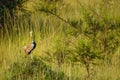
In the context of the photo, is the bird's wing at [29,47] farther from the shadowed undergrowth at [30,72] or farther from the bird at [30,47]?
the shadowed undergrowth at [30,72]

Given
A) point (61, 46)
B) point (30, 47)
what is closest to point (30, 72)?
point (30, 47)

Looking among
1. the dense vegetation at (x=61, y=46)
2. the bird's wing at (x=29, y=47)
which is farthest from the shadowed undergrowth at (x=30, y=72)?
the bird's wing at (x=29, y=47)

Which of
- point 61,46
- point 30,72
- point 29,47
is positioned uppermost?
point 29,47

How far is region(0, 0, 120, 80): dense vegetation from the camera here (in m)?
5.06

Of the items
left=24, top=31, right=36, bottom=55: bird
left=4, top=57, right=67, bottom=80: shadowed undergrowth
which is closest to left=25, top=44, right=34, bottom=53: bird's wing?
left=24, top=31, right=36, bottom=55: bird

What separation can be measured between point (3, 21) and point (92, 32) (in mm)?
1937

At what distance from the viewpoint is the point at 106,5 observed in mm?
6898

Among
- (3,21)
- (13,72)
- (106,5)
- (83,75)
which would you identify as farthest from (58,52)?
(3,21)

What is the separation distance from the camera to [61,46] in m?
5.73

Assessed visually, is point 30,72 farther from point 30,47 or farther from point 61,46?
point 61,46

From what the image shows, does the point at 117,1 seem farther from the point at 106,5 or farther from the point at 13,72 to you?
the point at 13,72

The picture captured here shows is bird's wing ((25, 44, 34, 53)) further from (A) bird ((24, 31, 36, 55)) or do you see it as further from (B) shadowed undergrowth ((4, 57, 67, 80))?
(B) shadowed undergrowth ((4, 57, 67, 80))

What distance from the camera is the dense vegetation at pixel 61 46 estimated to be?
506 centimetres

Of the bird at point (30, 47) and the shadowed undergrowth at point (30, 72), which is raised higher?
the bird at point (30, 47)
